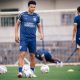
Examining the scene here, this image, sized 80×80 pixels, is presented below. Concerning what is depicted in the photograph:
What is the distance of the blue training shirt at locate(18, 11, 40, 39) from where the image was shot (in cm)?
1362

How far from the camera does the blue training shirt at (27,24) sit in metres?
13.6

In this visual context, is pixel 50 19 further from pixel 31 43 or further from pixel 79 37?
pixel 31 43

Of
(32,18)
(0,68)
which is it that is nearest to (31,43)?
(32,18)

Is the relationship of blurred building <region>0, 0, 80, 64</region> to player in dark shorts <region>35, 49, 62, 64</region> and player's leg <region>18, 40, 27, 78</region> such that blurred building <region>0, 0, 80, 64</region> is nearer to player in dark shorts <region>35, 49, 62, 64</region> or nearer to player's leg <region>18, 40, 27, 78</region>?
player in dark shorts <region>35, 49, 62, 64</region>

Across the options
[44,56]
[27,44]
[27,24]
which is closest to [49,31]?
[44,56]

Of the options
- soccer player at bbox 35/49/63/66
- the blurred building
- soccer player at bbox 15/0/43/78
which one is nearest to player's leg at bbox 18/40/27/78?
soccer player at bbox 15/0/43/78

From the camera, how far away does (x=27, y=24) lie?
1364cm

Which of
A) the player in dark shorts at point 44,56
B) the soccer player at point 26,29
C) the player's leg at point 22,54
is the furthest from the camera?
the player in dark shorts at point 44,56

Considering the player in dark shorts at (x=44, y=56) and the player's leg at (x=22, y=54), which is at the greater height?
the player's leg at (x=22, y=54)

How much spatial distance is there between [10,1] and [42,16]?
942 cm

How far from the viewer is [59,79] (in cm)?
1315

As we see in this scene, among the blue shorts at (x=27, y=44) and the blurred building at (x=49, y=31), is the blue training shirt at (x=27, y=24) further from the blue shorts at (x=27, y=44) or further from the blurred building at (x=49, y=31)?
the blurred building at (x=49, y=31)

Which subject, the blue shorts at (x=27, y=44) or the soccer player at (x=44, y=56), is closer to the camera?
the blue shorts at (x=27, y=44)

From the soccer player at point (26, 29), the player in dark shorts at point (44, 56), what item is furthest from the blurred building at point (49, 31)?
the soccer player at point (26, 29)
